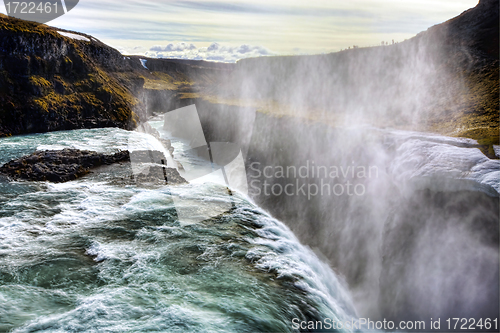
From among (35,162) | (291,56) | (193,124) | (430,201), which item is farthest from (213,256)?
(291,56)

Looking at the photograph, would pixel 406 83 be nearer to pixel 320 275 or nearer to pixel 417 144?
pixel 417 144

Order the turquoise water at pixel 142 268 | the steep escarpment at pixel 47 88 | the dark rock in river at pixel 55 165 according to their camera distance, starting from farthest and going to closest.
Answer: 1. the steep escarpment at pixel 47 88
2. the dark rock in river at pixel 55 165
3. the turquoise water at pixel 142 268

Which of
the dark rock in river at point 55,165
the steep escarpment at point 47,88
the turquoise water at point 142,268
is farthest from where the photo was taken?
the steep escarpment at point 47,88

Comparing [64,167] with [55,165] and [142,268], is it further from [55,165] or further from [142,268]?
[142,268]

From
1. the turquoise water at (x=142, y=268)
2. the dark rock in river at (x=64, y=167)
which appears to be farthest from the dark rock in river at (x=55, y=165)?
the turquoise water at (x=142, y=268)

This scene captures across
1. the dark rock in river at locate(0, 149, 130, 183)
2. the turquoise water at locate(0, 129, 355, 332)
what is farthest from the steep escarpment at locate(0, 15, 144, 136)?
the turquoise water at locate(0, 129, 355, 332)

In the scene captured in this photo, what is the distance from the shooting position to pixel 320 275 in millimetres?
11469

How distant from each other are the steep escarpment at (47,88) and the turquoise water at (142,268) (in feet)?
55.3

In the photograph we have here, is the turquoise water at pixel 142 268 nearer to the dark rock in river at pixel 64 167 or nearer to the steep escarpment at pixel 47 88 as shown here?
the dark rock in river at pixel 64 167

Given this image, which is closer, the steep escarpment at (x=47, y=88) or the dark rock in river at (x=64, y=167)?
the dark rock in river at (x=64, y=167)

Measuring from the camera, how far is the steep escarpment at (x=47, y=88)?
91.9ft

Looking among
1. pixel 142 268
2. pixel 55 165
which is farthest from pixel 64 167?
pixel 142 268

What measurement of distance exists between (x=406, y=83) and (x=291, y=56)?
2752 cm

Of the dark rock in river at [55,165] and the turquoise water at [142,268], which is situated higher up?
the dark rock in river at [55,165]
